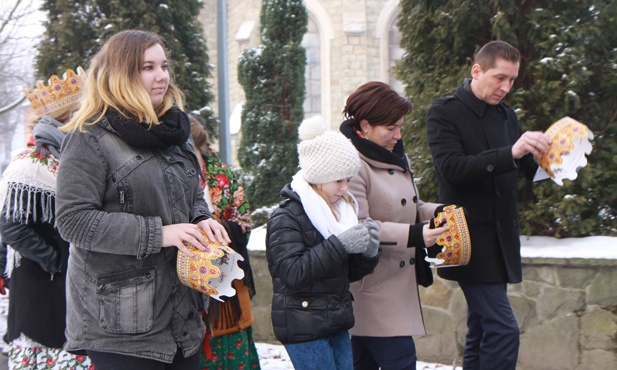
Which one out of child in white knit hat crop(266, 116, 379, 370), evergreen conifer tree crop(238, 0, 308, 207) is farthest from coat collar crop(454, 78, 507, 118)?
evergreen conifer tree crop(238, 0, 308, 207)

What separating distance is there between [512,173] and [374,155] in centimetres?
87

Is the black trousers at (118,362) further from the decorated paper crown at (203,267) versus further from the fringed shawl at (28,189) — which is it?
the fringed shawl at (28,189)

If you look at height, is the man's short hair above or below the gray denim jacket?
above

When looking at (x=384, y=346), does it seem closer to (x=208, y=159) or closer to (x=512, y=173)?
(x=512, y=173)

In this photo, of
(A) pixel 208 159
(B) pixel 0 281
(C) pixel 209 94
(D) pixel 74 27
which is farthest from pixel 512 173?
(D) pixel 74 27

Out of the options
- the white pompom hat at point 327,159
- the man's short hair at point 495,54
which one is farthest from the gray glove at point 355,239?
the man's short hair at point 495,54

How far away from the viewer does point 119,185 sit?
98.6 inches

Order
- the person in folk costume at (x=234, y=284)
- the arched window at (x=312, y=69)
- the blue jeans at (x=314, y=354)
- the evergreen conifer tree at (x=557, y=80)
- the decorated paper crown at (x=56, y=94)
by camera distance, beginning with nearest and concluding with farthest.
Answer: the blue jeans at (x=314, y=354) < the decorated paper crown at (x=56, y=94) < the person in folk costume at (x=234, y=284) < the evergreen conifer tree at (x=557, y=80) < the arched window at (x=312, y=69)

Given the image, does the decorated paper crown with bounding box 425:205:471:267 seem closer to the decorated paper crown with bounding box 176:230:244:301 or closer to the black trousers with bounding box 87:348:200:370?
the decorated paper crown with bounding box 176:230:244:301

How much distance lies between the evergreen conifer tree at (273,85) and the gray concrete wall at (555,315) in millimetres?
5591

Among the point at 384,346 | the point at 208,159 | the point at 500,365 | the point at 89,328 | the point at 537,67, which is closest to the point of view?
the point at 89,328

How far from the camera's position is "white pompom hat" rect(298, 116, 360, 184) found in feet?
10.2

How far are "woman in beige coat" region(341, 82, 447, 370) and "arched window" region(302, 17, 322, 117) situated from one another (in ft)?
49.2

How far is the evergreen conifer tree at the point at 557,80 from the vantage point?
5.37 m
